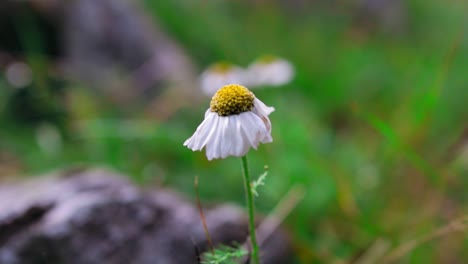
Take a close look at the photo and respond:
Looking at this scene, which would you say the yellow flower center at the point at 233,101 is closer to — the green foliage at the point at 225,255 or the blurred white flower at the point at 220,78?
the green foliage at the point at 225,255

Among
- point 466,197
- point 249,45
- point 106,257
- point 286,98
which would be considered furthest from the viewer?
point 249,45

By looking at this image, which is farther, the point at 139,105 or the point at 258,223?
the point at 139,105

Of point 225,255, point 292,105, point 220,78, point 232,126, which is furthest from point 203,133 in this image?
point 292,105

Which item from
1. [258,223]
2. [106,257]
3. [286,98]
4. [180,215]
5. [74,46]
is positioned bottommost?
[106,257]

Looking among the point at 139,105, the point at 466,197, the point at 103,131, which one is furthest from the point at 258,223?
the point at 139,105

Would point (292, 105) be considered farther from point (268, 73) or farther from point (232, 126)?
point (232, 126)

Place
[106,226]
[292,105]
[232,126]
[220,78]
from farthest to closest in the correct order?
[292,105], [220,78], [106,226], [232,126]

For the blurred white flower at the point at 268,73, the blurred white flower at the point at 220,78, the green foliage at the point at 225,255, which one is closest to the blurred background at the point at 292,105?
the blurred white flower at the point at 268,73

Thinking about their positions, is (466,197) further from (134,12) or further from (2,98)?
(134,12)
